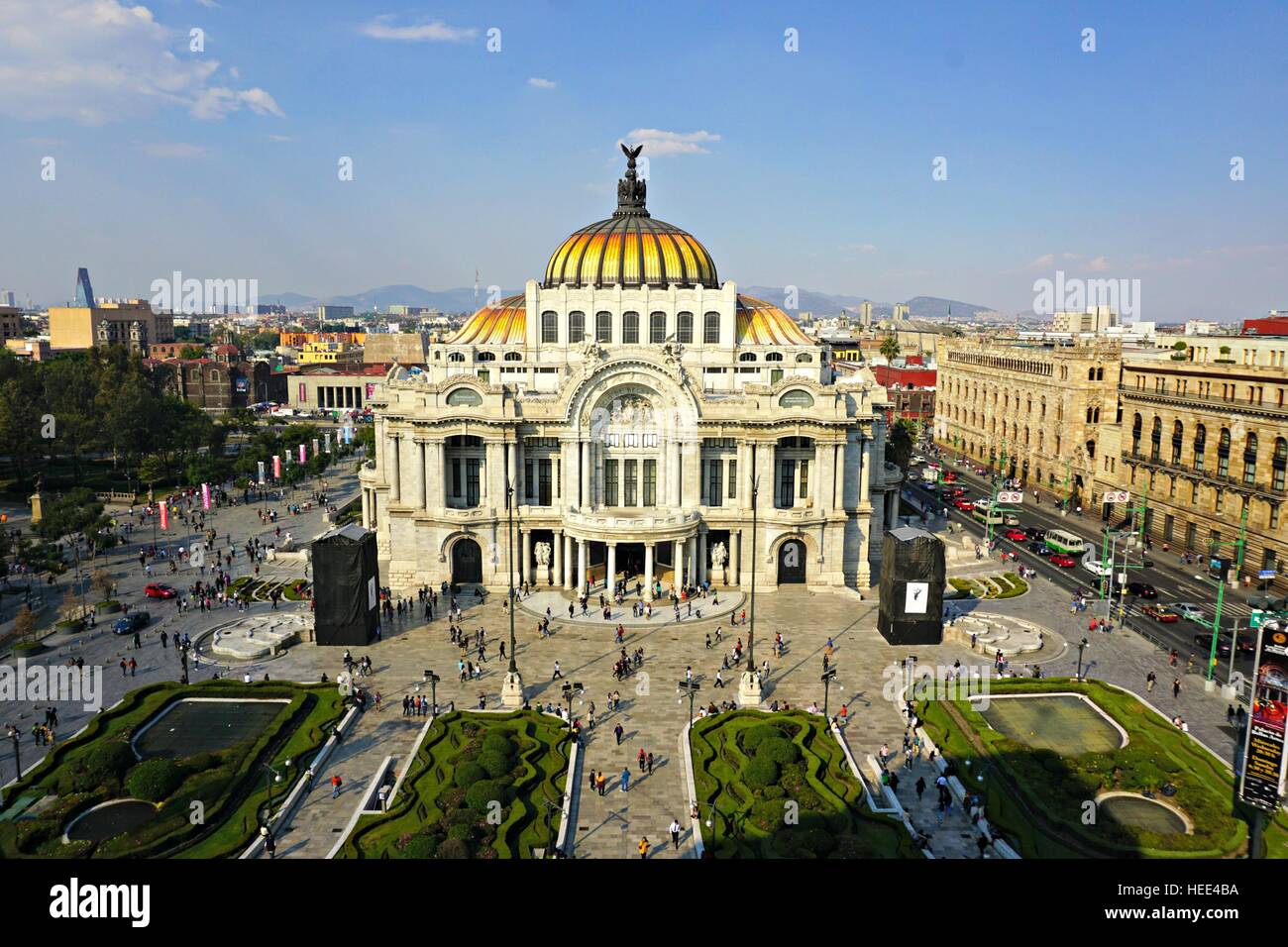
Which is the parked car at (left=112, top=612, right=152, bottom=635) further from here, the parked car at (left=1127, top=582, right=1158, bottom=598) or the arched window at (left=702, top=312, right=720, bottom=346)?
the parked car at (left=1127, top=582, right=1158, bottom=598)

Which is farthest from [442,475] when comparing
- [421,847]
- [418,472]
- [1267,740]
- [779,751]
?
[1267,740]

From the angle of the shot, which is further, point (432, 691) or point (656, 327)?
point (656, 327)

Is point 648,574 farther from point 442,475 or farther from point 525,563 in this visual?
Answer: point 442,475

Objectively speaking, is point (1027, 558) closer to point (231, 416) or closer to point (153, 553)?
point (153, 553)

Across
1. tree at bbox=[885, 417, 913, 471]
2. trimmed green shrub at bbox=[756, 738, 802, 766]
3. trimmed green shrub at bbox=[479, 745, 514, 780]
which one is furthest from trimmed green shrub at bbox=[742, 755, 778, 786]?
tree at bbox=[885, 417, 913, 471]

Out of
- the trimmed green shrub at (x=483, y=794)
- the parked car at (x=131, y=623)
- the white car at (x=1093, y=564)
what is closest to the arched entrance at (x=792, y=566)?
the white car at (x=1093, y=564)

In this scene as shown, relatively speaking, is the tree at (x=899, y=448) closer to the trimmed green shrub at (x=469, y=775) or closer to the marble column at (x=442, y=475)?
the marble column at (x=442, y=475)
